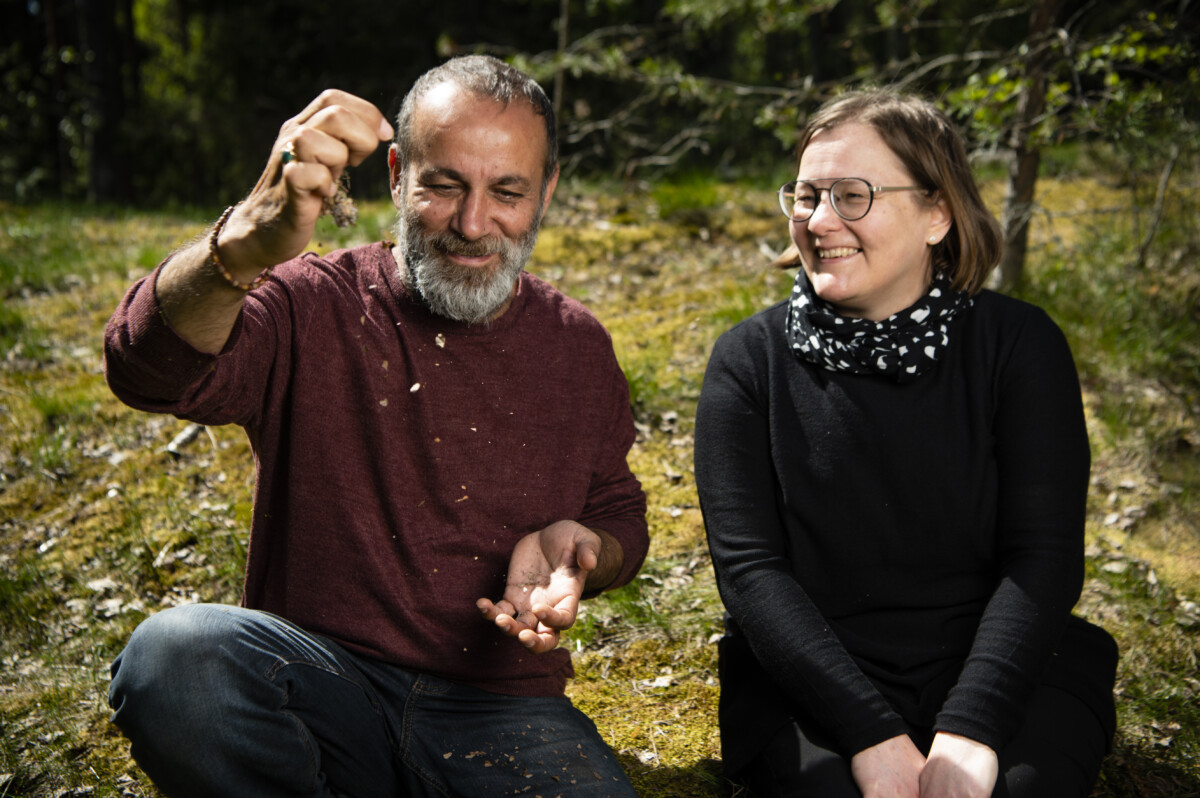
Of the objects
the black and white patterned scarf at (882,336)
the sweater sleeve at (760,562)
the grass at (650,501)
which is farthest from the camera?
the grass at (650,501)

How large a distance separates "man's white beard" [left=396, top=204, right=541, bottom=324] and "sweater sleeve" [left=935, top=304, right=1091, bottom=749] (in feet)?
4.42

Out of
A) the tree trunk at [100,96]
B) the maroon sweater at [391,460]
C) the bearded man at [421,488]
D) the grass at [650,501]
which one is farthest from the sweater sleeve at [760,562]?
the tree trunk at [100,96]

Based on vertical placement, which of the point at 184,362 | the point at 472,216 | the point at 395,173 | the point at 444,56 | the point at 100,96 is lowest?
the point at 184,362

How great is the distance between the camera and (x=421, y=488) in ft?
7.55

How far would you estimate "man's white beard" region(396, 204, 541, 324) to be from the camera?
2.30 meters

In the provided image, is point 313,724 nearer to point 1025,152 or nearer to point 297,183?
point 297,183

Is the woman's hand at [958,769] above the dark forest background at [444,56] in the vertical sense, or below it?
below

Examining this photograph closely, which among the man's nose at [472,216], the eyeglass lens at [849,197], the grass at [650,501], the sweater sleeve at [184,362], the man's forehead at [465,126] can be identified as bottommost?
the grass at [650,501]

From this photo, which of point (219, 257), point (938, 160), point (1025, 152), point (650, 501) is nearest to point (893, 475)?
point (938, 160)

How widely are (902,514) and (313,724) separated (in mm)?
1537

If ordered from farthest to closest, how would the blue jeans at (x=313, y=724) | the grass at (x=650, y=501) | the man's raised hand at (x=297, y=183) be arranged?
the grass at (x=650, y=501) < the blue jeans at (x=313, y=724) < the man's raised hand at (x=297, y=183)

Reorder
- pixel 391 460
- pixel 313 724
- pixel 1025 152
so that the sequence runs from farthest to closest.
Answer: pixel 1025 152 → pixel 391 460 → pixel 313 724

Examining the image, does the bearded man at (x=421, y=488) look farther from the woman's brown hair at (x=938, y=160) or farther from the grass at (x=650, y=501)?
the woman's brown hair at (x=938, y=160)

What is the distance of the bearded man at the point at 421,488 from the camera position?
2020 mm
